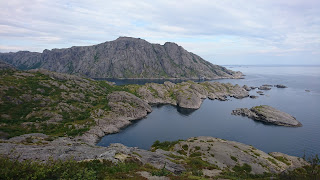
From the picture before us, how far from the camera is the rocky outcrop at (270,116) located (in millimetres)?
118562

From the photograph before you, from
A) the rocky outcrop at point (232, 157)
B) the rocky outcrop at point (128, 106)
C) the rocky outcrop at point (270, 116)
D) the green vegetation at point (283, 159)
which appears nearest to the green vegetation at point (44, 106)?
the rocky outcrop at point (128, 106)

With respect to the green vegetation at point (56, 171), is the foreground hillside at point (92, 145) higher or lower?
lower

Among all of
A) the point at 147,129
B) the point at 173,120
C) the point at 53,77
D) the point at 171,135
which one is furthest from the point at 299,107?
the point at 53,77

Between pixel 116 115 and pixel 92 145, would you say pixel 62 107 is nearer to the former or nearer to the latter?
pixel 116 115

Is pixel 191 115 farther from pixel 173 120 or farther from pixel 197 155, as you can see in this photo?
pixel 197 155

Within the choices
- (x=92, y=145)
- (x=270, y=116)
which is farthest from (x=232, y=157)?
(x=270, y=116)

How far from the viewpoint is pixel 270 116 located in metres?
126

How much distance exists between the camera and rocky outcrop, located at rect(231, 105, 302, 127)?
11856cm

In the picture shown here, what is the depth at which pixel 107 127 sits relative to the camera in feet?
349

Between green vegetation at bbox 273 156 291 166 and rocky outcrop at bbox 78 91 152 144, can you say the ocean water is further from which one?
green vegetation at bbox 273 156 291 166

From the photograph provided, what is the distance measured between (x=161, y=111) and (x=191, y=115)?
27.8m

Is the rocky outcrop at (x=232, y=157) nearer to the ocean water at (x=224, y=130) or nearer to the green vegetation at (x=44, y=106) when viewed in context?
the ocean water at (x=224, y=130)

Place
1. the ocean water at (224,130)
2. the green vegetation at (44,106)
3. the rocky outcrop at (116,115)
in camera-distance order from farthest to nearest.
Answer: the rocky outcrop at (116,115)
the ocean water at (224,130)
the green vegetation at (44,106)

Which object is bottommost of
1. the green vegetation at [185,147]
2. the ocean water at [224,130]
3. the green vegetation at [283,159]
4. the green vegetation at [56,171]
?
the ocean water at [224,130]
